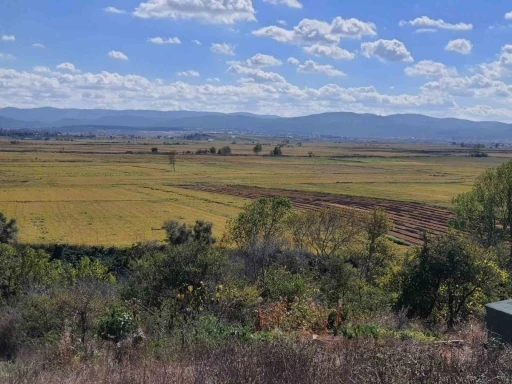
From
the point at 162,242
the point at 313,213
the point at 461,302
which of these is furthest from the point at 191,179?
the point at 461,302

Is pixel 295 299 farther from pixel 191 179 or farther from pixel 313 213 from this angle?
pixel 191 179

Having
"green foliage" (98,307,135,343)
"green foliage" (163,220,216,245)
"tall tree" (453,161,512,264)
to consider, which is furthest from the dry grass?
"green foliage" (163,220,216,245)

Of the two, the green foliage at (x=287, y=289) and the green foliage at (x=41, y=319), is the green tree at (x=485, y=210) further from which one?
the green foliage at (x=41, y=319)

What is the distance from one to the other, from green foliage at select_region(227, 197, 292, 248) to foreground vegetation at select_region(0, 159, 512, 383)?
11.9 ft

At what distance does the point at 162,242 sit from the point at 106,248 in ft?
15.3

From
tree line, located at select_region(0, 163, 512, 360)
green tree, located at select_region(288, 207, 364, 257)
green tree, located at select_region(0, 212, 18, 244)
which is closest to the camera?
tree line, located at select_region(0, 163, 512, 360)

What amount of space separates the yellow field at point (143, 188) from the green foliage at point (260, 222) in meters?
12.9

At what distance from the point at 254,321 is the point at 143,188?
76.5 metres

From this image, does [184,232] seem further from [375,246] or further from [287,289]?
[287,289]

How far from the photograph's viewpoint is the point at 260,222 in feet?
121

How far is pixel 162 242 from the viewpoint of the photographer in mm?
44344

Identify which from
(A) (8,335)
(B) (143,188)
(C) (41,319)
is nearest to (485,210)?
(C) (41,319)

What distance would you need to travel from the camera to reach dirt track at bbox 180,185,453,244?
53.3 metres

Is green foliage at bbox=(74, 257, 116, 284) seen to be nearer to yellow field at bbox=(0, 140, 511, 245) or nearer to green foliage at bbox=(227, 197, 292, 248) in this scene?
green foliage at bbox=(227, 197, 292, 248)
